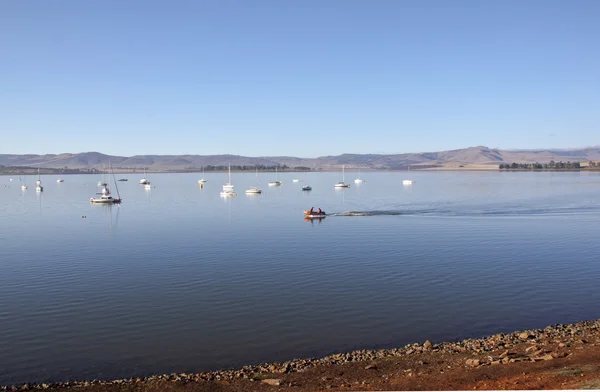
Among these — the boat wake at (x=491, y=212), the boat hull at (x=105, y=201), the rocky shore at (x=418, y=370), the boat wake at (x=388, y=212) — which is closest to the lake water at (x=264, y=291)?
the rocky shore at (x=418, y=370)

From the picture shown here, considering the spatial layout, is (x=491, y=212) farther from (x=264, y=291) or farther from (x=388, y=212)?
(x=264, y=291)

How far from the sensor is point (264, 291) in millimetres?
28797

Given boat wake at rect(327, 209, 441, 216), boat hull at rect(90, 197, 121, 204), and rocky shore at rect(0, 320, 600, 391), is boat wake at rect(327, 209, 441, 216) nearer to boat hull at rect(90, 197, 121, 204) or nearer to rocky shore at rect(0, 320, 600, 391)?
boat hull at rect(90, 197, 121, 204)

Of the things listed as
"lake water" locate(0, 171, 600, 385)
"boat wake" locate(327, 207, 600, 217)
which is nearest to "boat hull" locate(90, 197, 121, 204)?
"lake water" locate(0, 171, 600, 385)

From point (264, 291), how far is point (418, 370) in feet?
44.9

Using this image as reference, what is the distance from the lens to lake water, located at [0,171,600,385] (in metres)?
20.5

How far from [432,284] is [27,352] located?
20635 mm

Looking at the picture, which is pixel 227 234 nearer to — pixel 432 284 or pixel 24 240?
pixel 24 240

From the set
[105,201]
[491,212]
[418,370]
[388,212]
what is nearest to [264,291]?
[418,370]

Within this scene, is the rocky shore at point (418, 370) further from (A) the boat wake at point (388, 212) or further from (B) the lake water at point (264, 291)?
(A) the boat wake at point (388, 212)

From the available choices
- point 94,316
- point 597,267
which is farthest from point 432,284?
point 94,316

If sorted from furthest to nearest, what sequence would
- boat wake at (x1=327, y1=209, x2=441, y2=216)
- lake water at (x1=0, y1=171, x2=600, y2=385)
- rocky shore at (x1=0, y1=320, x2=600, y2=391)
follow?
boat wake at (x1=327, y1=209, x2=441, y2=216) < lake water at (x1=0, y1=171, x2=600, y2=385) < rocky shore at (x1=0, y1=320, x2=600, y2=391)

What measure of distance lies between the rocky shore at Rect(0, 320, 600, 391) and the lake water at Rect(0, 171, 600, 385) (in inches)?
62.5

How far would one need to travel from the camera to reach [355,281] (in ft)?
101
